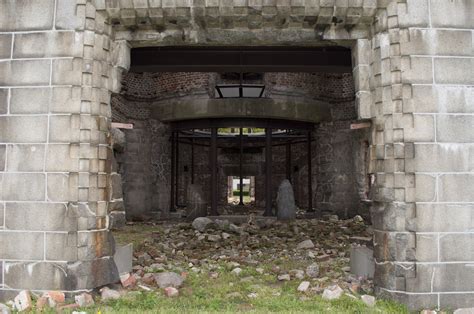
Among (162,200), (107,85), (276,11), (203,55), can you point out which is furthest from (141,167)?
(276,11)

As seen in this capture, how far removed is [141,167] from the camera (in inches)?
538

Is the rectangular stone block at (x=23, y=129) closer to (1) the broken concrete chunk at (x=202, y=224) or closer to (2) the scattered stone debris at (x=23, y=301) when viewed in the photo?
(2) the scattered stone debris at (x=23, y=301)

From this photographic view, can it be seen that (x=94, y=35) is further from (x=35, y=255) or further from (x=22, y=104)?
(x=35, y=255)

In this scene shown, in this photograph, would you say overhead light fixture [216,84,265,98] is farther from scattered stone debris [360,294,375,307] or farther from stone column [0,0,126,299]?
scattered stone debris [360,294,375,307]

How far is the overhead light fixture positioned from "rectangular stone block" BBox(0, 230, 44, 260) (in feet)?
31.8

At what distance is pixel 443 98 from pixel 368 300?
2434 mm

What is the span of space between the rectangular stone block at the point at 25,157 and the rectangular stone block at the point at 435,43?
4369mm

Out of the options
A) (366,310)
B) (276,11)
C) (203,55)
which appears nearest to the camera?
(366,310)

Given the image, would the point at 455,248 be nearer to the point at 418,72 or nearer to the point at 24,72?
the point at 418,72

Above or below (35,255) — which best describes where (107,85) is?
above

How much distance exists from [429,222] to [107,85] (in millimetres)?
4110

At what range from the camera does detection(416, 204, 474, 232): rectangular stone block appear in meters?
4.22

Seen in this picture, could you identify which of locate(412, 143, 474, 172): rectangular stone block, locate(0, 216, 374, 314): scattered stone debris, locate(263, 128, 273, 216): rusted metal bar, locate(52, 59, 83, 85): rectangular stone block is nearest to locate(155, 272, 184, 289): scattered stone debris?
locate(0, 216, 374, 314): scattered stone debris

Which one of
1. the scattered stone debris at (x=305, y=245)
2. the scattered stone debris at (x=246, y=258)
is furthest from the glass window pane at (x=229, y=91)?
the scattered stone debris at (x=305, y=245)
